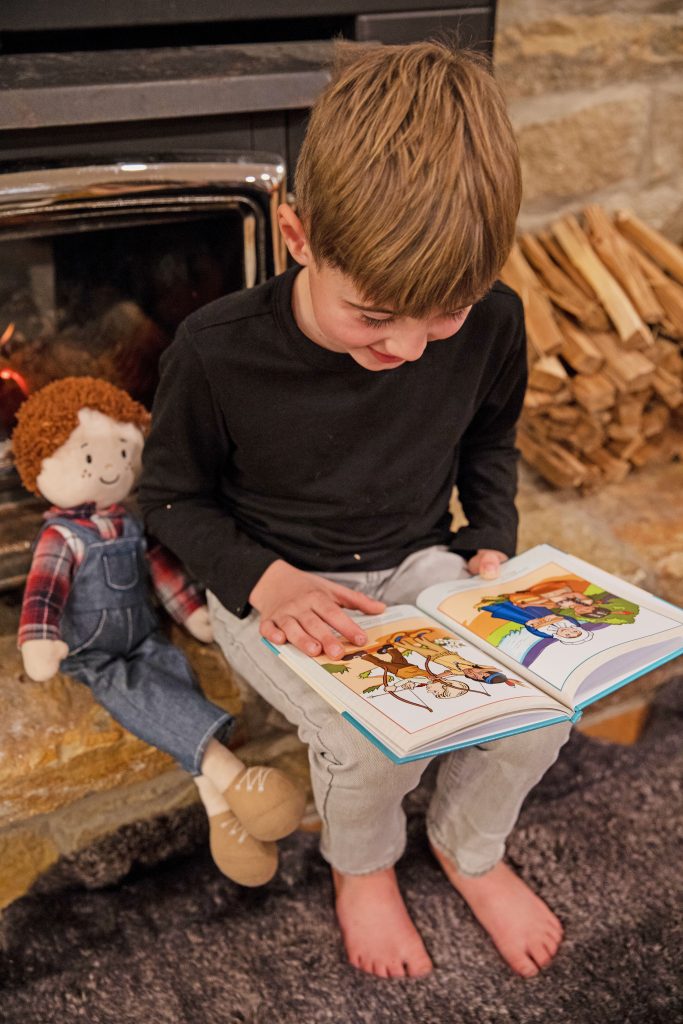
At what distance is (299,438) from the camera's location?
1004 millimetres

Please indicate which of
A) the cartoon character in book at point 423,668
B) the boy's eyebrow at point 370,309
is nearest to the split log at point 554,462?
the cartoon character in book at point 423,668

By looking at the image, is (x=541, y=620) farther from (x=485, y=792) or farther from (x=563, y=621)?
(x=485, y=792)

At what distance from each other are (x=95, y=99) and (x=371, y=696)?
69cm

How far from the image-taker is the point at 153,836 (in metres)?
1.14

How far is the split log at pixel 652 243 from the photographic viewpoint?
61.6 inches

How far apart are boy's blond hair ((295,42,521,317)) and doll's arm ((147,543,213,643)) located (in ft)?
1.65

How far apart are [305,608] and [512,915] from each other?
0.43 meters

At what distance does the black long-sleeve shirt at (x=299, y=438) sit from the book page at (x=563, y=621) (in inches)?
3.7

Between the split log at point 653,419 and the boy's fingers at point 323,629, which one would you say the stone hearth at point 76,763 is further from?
the split log at point 653,419

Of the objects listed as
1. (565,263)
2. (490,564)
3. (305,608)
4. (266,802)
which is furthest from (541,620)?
(565,263)

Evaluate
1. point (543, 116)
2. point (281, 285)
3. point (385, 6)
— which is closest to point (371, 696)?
point (281, 285)

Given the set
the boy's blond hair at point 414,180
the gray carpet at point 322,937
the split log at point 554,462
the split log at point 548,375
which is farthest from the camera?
the split log at point 554,462

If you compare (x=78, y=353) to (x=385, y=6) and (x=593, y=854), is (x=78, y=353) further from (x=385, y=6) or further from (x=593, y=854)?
(x=593, y=854)

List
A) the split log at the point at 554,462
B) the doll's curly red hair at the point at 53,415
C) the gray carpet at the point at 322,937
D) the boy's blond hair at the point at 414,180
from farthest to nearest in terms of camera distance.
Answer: the split log at the point at 554,462 < the doll's curly red hair at the point at 53,415 < the gray carpet at the point at 322,937 < the boy's blond hair at the point at 414,180
